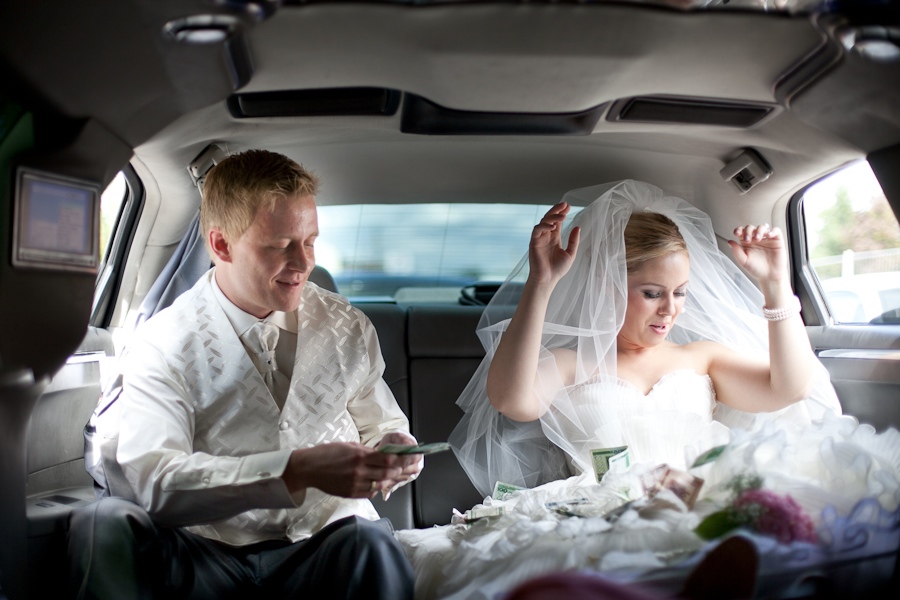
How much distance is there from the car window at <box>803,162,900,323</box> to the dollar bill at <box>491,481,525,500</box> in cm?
129

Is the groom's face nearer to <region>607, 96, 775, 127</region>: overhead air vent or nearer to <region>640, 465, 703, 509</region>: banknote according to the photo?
<region>607, 96, 775, 127</region>: overhead air vent

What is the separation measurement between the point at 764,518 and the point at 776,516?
0.02 metres

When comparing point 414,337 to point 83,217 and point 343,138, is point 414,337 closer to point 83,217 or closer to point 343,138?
point 343,138

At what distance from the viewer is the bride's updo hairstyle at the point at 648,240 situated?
2398 mm

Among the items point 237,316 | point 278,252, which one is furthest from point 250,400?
point 278,252

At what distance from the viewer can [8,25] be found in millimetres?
1244

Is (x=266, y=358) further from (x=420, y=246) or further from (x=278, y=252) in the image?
(x=420, y=246)

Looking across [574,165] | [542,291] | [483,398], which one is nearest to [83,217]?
[542,291]

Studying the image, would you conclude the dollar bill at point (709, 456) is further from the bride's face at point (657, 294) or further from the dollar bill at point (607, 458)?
the bride's face at point (657, 294)

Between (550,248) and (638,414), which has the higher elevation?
(550,248)

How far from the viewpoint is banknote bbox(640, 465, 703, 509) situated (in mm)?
1560

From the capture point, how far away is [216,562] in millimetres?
1746

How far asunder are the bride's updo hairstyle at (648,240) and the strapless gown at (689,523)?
62 centimetres

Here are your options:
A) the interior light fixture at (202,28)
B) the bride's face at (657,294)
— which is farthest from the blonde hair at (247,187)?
the bride's face at (657,294)
